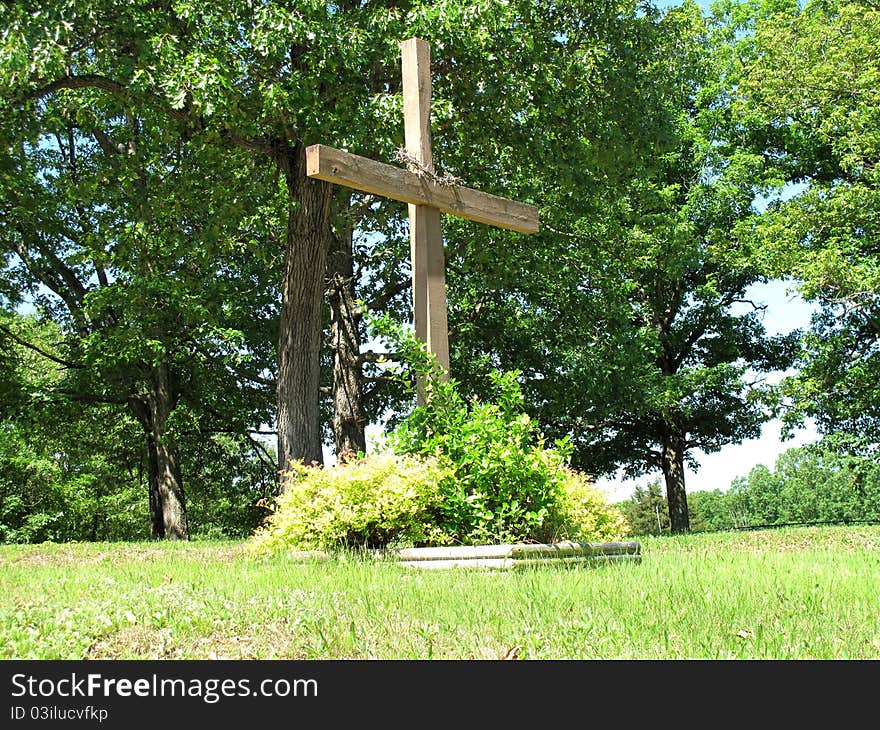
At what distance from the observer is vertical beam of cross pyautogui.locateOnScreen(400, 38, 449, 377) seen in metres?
8.24

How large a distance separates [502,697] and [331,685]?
0.61 m

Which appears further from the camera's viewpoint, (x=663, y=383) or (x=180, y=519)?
(x=663, y=383)

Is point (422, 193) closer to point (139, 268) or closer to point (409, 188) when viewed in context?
point (409, 188)

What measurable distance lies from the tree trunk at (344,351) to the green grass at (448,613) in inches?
425

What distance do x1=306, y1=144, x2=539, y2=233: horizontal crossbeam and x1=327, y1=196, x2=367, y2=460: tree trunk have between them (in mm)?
7577

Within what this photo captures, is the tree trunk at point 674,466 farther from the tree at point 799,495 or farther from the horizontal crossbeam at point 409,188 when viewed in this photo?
the horizontal crossbeam at point 409,188

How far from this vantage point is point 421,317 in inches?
325

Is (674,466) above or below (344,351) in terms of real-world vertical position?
below

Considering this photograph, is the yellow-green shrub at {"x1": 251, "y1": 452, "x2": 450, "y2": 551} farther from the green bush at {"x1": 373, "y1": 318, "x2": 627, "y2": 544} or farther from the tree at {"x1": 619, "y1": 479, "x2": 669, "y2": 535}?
the tree at {"x1": 619, "y1": 479, "x2": 669, "y2": 535}

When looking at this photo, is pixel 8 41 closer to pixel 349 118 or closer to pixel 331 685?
pixel 349 118

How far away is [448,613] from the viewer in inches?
160

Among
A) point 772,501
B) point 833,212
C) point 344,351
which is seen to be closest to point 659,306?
point 833,212

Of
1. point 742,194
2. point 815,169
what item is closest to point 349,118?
point 742,194

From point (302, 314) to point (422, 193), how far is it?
464 cm
